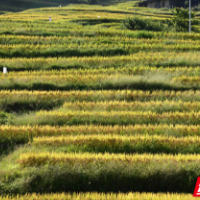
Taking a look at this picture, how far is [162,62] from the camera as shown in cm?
1531

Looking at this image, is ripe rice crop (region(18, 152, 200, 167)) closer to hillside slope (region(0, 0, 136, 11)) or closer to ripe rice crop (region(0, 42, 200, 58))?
ripe rice crop (region(0, 42, 200, 58))

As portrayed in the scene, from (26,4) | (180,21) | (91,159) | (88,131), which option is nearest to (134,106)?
(88,131)

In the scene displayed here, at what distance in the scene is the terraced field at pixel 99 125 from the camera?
225 inches

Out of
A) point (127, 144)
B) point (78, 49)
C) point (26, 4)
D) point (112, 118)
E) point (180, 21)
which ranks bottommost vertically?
point (127, 144)

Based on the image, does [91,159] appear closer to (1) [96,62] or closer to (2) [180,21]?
(1) [96,62]

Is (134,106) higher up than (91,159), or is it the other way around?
(134,106)

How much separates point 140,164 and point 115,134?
186cm

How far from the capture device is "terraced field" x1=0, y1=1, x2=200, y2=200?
18.7 feet

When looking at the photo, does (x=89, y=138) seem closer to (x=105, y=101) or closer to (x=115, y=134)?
(x=115, y=134)

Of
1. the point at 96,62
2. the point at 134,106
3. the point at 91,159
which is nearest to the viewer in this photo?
the point at 91,159

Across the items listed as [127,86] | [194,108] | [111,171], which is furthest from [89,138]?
[127,86]

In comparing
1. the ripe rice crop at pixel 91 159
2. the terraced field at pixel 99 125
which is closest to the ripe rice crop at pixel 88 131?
the terraced field at pixel 99 125

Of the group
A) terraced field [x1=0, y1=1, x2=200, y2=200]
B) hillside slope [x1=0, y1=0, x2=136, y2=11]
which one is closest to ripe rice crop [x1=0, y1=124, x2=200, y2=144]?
terraced field [x1=0, y1=1, x2=200, y2=200]

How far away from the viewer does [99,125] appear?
328 inches
